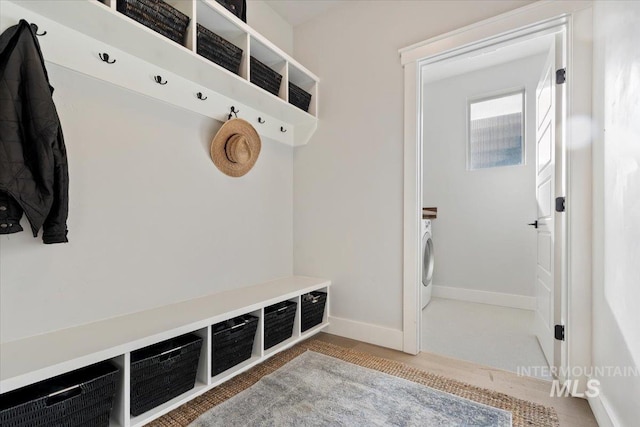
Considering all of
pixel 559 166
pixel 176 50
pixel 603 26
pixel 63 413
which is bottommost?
pixel 63 413

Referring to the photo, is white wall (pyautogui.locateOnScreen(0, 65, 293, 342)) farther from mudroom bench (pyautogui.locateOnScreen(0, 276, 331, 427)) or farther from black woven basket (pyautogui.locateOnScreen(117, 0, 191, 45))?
black woven basket (pyautogui.locateOnScreen(117, 0, 191, 45))

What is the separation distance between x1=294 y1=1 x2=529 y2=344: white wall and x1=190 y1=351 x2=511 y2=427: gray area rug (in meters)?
0.64

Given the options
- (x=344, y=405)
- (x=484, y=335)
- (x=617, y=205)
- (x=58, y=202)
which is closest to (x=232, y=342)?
(x=344, y=405)

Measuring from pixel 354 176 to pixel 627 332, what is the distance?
1.76 meters

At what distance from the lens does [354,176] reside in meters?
2.52

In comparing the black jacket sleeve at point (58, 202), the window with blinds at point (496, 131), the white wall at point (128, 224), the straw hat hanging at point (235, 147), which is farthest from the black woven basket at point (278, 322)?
the window with blinds at point (496, 131)

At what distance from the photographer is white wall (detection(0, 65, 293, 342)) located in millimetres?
1396

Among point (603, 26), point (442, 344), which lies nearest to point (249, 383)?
point (442, 344)

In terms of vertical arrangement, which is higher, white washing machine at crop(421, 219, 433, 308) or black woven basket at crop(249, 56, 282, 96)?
black woven basket at crop(249, 56, 282, 96)

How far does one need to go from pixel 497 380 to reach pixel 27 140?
104 inches

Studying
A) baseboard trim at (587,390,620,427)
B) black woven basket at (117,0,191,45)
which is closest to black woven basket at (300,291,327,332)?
baseboard trim at (587,390,620,427)

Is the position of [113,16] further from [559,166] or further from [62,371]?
[559,166]

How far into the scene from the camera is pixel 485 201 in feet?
12.1

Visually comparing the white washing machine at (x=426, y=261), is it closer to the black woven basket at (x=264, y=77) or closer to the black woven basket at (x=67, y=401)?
the black woven basket at (x=264, y=77)
